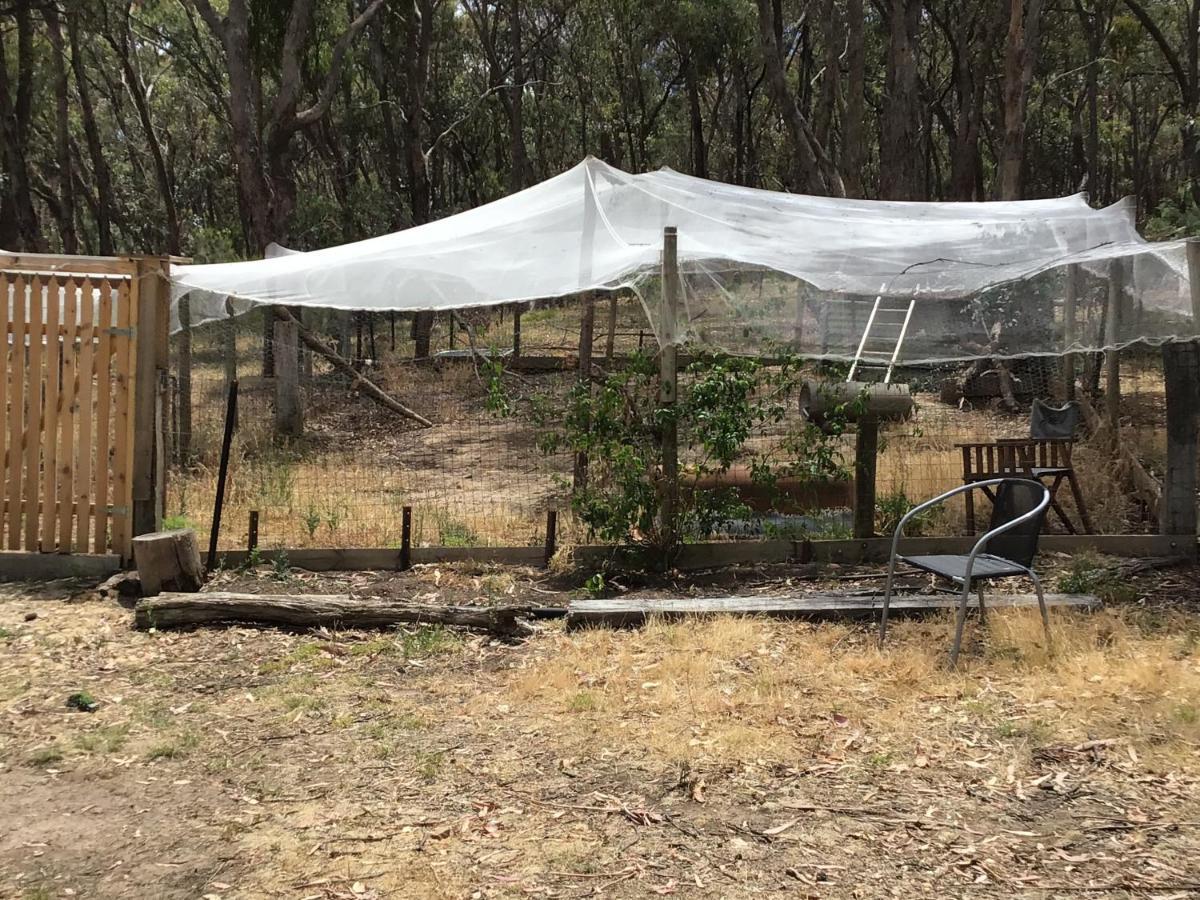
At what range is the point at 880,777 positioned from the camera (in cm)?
363

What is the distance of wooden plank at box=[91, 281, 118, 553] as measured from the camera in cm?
627

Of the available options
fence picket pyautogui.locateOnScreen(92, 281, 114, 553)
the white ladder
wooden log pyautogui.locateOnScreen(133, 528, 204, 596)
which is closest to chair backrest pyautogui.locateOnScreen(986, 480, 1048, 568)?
the white ladder

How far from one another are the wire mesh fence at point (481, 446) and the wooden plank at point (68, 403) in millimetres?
923

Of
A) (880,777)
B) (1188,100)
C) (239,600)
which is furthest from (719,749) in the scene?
(1188,100)

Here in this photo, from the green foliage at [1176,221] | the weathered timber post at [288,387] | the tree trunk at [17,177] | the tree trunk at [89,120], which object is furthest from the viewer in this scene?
the tree trunk at [89,120]

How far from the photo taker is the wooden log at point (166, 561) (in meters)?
5.84

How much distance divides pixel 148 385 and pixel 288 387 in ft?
15.7

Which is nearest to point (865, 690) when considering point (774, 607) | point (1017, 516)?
point (774, 607)

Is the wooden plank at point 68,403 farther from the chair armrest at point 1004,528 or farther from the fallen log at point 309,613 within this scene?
the chair armrest at point 1004,528

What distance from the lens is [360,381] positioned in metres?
11.5

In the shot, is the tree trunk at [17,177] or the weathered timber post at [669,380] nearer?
the weathered timber post at [669,380]

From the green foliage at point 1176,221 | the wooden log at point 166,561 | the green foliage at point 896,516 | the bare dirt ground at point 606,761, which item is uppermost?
the green foliage at point 1176,221

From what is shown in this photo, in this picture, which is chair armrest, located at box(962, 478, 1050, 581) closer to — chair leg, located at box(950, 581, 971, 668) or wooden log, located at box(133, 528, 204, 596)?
chair leg, located at box(950, 581, 971, 668)

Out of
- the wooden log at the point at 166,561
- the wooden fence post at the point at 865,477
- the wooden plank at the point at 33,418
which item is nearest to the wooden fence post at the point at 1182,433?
the wooden fence post at the point at 865,477
